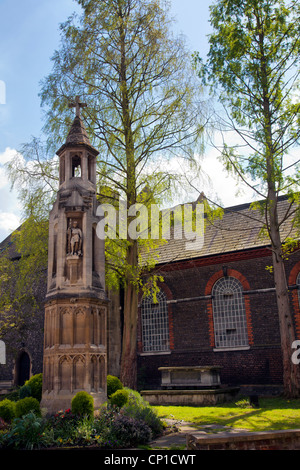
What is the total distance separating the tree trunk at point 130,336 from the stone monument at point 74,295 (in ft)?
14.4

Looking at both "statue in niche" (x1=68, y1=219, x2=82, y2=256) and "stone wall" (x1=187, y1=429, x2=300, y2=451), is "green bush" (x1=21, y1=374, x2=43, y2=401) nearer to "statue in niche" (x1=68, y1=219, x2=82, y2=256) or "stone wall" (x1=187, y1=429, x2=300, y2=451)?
"statue in niche" (x1=68, y1=219, x2=82, y2=256)

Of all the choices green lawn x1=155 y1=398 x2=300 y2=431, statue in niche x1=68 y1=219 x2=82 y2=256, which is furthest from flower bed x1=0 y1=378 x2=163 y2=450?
statue in niche x1=68 y1=219 x2=82 y2=256

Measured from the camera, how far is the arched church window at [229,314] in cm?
1830

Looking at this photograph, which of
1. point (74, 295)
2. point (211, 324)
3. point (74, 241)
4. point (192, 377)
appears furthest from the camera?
point (211, 324)

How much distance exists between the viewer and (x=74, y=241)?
9.70 metres

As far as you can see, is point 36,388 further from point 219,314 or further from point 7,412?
point 219,314

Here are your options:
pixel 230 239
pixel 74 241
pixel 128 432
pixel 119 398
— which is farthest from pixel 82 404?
pixel 230 239

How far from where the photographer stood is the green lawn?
931 cm

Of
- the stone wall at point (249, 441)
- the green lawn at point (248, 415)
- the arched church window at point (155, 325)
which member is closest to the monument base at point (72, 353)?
the green lawn at point (248, 415)

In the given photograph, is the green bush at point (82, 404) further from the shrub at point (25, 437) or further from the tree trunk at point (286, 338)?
the tree trunk at point (286, 338)

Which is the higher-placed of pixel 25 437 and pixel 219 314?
pixel 219 314

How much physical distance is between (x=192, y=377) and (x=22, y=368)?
12045 millimetres

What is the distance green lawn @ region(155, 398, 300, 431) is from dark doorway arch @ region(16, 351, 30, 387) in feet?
40.6

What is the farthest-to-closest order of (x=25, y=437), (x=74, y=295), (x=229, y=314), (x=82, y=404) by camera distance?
1. (x=229, y=314)
2. (x=74, y=295)
3. (x=82, y=404)
4. (x=25, y=437)
